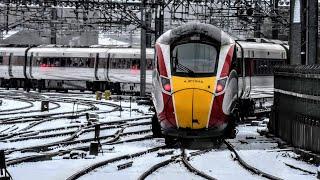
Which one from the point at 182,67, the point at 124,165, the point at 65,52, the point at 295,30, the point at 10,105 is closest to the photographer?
the point at 124,165

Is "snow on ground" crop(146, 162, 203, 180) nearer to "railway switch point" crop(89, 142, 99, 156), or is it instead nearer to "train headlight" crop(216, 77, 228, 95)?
"railway switch point" crop(89, 142, 99, 156)

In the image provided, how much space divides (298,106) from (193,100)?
2792 millimetres

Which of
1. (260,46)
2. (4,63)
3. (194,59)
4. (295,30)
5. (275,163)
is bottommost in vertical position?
(275,163)

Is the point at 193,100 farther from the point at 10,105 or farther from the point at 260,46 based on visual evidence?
the point at 10,105

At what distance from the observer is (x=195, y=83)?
15305 millimetres

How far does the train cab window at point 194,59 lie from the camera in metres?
15.7

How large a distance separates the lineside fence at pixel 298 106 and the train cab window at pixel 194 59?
2.22 m

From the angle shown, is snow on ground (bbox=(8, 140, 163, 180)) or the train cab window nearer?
snow on ground (bbox=(8, 140, 163, 180))

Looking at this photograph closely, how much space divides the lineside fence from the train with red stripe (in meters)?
1.55

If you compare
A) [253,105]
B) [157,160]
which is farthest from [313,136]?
[253,105]

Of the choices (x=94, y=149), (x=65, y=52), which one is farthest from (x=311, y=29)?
(x=65, y=52)

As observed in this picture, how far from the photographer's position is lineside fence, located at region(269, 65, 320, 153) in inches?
563

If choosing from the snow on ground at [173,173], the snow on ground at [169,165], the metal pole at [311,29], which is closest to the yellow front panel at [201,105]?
the snow on ground at [169,165]

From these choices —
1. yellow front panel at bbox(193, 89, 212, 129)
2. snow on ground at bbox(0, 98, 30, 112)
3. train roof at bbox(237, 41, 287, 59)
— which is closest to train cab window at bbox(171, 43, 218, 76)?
yellow front panel at bbox(193, 89, 212, 129)
